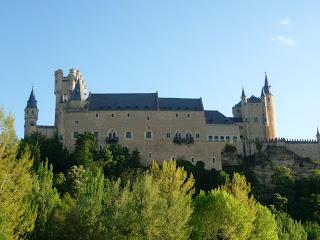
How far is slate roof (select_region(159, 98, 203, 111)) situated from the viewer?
97.8 m

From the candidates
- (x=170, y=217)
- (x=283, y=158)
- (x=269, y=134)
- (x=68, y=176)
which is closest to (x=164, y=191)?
(x=170, y=217)

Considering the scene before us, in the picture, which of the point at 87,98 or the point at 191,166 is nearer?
the point at 191,166

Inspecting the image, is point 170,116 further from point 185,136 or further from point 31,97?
point 31,97

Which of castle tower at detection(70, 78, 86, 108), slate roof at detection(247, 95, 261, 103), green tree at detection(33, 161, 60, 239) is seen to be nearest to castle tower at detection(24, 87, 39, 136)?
castle tower at detection(70, 78, 86, 108)

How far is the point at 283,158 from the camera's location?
97938mm

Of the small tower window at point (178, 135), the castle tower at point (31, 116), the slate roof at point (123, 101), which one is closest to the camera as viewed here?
the small tower window at point (178, 135)

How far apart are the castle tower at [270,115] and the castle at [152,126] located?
0.57m

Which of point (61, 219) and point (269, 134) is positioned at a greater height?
point (269, 134)

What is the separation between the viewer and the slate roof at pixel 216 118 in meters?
101

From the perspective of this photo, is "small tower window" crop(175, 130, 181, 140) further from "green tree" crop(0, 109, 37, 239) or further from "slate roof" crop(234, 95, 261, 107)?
"green tree" crop(0, 109, 37, 239)

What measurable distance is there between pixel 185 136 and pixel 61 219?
56090mm

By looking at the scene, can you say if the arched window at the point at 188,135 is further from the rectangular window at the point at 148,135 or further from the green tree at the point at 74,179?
the green tree at the point at 74,179

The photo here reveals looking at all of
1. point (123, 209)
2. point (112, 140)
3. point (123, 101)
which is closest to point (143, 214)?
point (123, 209)

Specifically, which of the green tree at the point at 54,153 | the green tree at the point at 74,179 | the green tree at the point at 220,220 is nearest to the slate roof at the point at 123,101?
the green tree at the point at 54,153
